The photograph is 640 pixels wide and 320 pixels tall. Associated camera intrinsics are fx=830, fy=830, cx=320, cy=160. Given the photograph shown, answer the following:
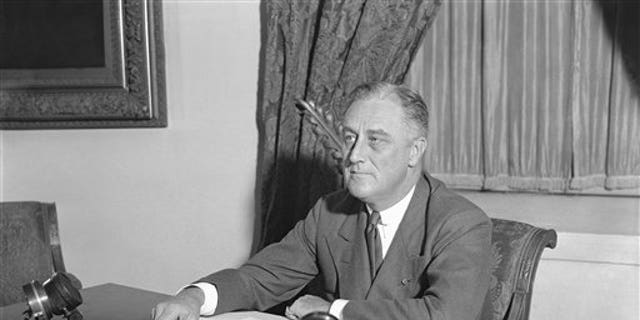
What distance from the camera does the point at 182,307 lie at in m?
2.43

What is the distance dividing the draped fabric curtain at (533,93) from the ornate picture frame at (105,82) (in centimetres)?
141

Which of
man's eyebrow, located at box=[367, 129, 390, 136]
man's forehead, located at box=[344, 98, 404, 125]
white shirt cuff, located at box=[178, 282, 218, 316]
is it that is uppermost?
man's forehead, located at box=[344, 98, 404, 125]

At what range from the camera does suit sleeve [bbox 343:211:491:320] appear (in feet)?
7.63

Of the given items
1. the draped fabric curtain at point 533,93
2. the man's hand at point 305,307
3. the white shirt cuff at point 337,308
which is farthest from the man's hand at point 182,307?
the draped fabric curtain at point 533,93

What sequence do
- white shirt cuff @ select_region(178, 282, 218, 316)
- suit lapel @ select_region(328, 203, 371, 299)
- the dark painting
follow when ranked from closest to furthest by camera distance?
white shirt cuff @ select_region(178, 282, 218, 316) → suit lapel @ select_region(328, 203, 371, 299) → the dark painting

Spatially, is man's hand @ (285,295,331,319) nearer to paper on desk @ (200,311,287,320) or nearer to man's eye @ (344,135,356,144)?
paper on desk @ (200,311,287,320)

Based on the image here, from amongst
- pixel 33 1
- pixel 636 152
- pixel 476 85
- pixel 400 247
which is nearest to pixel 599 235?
pixel 636 152

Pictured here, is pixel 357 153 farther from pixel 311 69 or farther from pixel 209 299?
pixel 311 69

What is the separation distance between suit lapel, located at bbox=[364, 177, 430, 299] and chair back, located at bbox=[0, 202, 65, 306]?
7.35ft

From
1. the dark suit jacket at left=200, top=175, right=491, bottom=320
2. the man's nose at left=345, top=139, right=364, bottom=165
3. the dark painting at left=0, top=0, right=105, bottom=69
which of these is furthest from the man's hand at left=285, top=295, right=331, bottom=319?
the dark painting at left=0, top=0, right=105, bottom=69

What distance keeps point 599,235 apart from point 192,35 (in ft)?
7.29

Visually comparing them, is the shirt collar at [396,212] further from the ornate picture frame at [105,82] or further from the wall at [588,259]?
the ornate picture frame at [105,82]

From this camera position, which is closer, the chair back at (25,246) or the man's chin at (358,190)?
the man's chin at (358,190)

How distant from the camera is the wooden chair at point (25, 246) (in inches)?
167
